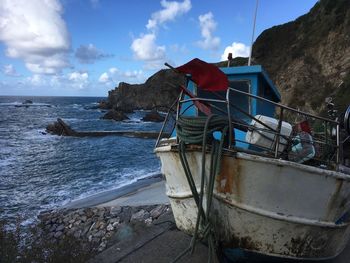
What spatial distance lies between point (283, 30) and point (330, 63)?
47.0ft

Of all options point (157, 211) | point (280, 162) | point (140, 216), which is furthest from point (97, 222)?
point (280, 162)

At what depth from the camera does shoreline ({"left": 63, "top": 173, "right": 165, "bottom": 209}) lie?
13544 mm

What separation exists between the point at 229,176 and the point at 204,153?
0.42 metres

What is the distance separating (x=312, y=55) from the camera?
38.8m

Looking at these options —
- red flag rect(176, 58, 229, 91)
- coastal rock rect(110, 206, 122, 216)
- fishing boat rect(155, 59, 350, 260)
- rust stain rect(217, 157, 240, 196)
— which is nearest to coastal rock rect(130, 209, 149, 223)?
coastal rock rect(110, 206, 122, 216)

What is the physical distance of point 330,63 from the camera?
36.0 m

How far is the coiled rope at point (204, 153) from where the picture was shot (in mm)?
4879

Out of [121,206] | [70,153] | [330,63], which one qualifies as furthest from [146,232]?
[330,63]

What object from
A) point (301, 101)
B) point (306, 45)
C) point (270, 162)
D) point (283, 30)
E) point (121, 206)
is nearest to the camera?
point (270, 162)

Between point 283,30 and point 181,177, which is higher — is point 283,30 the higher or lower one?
the higher one

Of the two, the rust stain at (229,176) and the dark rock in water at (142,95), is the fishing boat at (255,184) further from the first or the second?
the dark rock in water at (142,95)

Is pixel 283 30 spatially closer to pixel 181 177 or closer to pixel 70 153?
pixel 70 153

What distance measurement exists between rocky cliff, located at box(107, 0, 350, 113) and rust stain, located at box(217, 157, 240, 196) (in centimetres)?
2189

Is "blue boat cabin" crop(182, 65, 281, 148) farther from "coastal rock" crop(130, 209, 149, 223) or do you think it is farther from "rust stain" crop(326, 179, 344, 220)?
"coastal rock" crop(130, 209, 149, 223)
